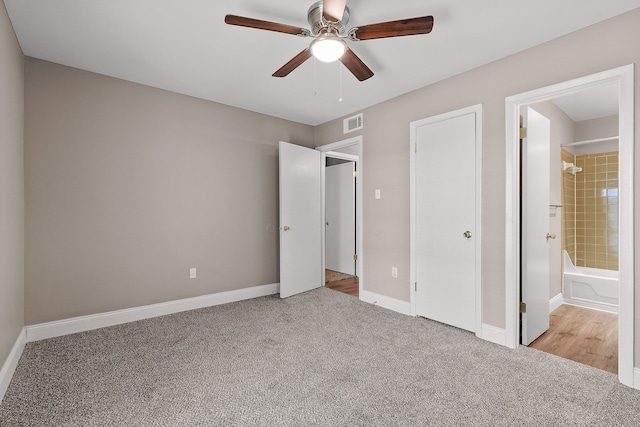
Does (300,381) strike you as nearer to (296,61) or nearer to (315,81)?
(296,61)

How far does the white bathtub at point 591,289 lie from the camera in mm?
3430

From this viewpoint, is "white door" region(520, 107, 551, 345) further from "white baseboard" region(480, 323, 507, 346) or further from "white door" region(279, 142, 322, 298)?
"white door" region(279, 142, 322, 298)

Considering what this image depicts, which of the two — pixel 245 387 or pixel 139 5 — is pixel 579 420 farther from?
pixel 139 5

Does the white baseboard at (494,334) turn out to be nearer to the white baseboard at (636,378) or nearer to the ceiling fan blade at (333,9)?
the white baseboard at (636,378)

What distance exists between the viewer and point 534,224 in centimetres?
269

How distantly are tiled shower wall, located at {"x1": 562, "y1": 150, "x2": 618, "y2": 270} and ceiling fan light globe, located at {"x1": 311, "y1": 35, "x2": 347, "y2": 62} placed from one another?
3798 mm

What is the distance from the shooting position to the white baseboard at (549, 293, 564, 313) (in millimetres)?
3463

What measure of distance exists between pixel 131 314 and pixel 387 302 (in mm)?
2754

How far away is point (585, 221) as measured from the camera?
4164 mm

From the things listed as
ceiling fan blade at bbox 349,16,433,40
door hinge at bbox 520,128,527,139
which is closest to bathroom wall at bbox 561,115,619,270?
door hinge at bbox 520,128,527,139

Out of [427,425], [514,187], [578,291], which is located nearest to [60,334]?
[427,425]

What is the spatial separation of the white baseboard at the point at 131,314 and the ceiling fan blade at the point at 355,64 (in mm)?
2906

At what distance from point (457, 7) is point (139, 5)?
81.1 inches

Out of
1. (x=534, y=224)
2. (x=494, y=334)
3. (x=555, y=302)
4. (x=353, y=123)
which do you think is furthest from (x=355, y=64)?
(x=555, y=302)
